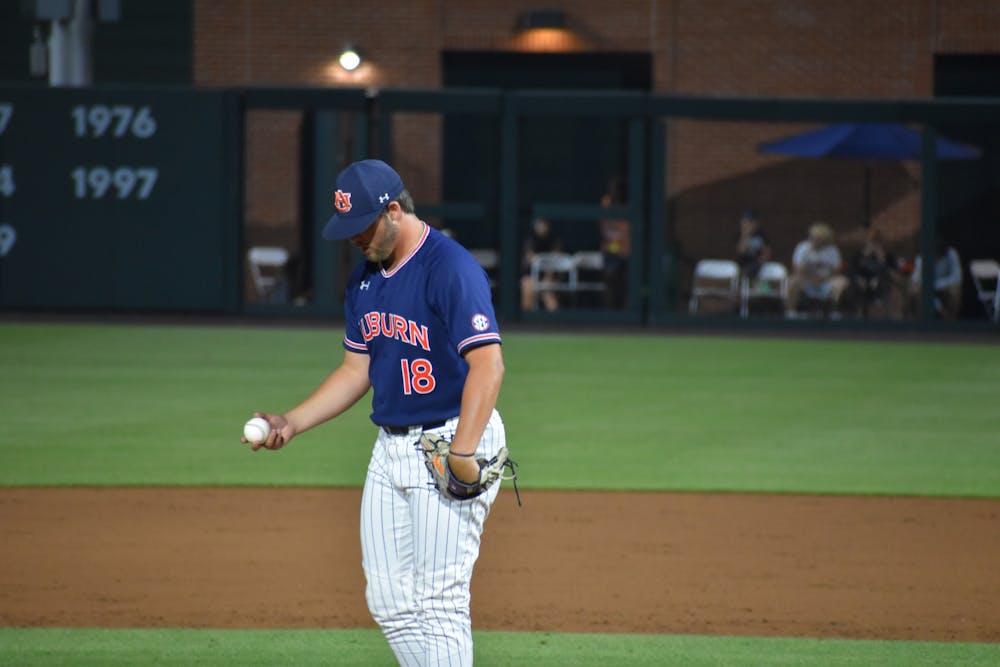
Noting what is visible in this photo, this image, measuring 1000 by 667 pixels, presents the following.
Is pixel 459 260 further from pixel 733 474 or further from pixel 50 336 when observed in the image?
pixel 50 336

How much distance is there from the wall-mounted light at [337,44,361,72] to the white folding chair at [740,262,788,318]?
7500 mm

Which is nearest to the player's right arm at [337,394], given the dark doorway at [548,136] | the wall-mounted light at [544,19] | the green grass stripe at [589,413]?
the green grass stripe at [589,413]

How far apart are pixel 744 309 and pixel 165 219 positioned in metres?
8.16

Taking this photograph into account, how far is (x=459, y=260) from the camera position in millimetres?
4539

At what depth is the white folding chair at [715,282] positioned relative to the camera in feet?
71.4

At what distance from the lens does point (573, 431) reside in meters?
12.5

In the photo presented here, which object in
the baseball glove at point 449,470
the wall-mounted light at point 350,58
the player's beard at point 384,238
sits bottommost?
the baseball glove at point 449,470

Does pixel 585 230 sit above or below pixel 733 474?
above

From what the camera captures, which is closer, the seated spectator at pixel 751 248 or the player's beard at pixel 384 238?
the player's beard at pixel 384 238

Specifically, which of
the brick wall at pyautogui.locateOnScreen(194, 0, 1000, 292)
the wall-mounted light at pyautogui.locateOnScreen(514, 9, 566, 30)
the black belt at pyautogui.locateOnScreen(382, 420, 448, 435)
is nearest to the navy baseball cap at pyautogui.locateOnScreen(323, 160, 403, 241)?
the black belt at pyautogui.locateOnScreen(382, 420, 448, 435)

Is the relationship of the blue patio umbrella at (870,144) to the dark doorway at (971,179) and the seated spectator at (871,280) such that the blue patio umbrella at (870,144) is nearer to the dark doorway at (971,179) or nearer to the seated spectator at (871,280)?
the dark doorway at (971,179)

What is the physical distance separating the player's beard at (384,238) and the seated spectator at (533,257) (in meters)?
16.9

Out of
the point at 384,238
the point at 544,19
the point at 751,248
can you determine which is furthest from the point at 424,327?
the point at 544,19

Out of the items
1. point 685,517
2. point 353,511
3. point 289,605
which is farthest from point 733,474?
point 289,605
